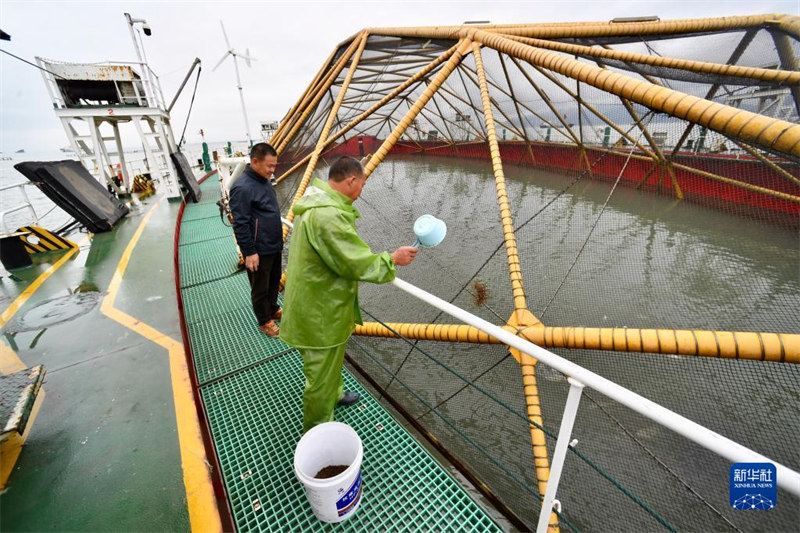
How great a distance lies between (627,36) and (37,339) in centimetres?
1068

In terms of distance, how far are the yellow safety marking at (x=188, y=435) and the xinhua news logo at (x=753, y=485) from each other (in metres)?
2.66

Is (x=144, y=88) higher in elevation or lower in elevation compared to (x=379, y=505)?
higher

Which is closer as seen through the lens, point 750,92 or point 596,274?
point 750,92

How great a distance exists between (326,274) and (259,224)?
1.93 m

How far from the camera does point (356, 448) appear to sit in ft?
7.08

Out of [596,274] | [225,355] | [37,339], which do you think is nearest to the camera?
[225,355]

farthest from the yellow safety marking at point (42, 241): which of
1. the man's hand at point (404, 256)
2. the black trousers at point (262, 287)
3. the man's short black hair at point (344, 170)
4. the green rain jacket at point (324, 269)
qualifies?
the man's hand at point (404, 256)

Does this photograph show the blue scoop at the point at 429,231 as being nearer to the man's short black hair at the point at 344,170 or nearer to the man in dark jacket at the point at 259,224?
the man's short black hair at the point at 344,170

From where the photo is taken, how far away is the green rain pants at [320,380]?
2.32m

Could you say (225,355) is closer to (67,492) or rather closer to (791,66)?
(67,492)

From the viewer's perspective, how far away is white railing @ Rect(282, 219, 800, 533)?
107 centimetres

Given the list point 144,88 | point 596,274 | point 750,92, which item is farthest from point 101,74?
point 750,92

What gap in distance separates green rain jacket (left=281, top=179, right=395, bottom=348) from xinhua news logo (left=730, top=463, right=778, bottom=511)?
170 centimetres

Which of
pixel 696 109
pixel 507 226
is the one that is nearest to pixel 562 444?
pixel 507 226
